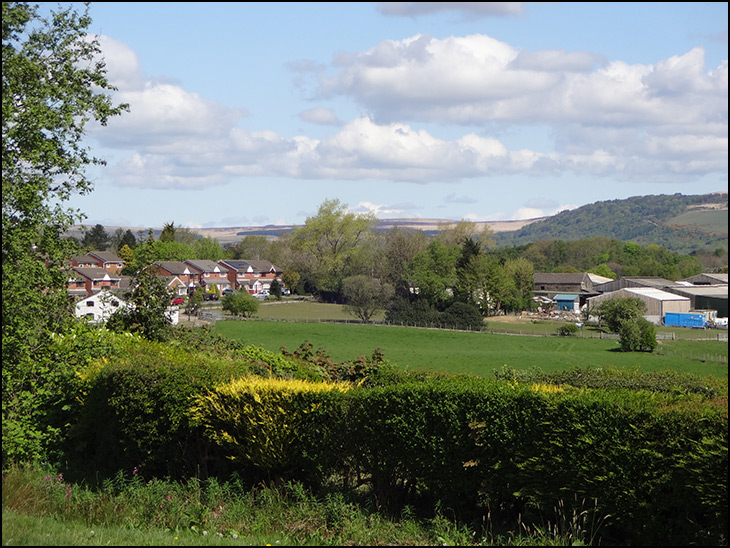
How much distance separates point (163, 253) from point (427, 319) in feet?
164

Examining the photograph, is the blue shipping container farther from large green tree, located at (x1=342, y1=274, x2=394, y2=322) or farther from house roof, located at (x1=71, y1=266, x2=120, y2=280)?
house roof, located at (x1=71, y1=266, x2=120, y2=280)

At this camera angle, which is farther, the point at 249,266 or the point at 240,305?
the point at 249,266

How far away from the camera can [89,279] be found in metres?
90.6

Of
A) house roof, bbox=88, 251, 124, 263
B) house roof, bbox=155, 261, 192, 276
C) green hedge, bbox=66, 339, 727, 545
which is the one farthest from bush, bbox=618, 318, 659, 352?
house roof, bbox=88, 251, 124, 263

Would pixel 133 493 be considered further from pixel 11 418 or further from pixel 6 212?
pixel 6 212

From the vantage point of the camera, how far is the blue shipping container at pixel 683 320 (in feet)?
178

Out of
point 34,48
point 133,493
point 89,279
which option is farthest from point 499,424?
point 89,279

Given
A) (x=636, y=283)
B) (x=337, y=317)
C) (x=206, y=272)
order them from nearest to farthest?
1. (x=636, y=283)
2. (x=337, y=317)
3. (x=206, y=272)

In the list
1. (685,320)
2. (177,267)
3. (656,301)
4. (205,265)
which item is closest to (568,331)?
(656,301)

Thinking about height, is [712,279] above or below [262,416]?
above

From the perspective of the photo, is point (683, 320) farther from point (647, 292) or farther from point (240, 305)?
point (240, 305)

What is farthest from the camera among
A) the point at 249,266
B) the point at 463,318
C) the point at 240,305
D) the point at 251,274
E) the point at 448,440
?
the point at 249,266

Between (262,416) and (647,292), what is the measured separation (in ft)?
197

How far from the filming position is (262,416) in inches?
350
